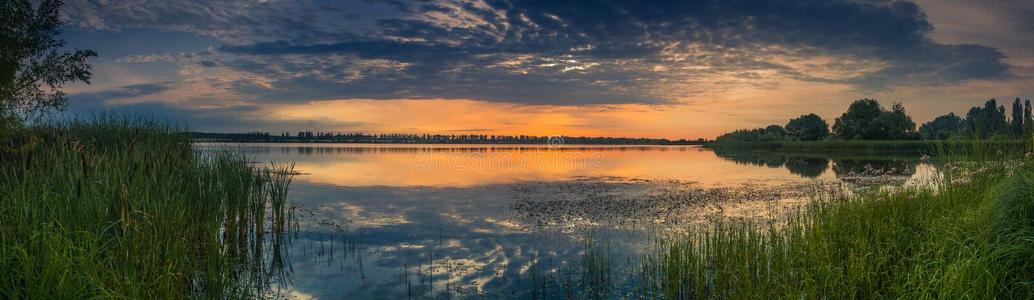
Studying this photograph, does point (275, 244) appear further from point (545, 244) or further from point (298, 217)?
point (545, 244)

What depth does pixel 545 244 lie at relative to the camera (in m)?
12.4

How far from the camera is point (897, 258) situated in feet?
27.8

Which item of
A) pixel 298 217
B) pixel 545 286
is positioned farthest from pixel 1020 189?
pixel 298 217

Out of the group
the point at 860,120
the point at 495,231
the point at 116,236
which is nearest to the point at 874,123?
the point at 860,120

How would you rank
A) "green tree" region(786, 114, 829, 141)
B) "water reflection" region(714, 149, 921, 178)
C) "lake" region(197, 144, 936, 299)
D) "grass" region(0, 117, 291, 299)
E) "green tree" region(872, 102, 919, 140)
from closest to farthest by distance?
"grass" region(0, 117, 291, 299), "lake" region(197, 144, 936, 299), "water reflection" region(714, 149, 921, 178), "green tree" region(872, 102, 919, 140), "green tree" region(786, 114, 829, 141)

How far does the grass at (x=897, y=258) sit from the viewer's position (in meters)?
6.46

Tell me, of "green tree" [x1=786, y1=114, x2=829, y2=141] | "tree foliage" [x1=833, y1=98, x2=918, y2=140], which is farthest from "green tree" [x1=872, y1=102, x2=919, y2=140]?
"green tree" [x1=786, y1=114, x2=829, y2=141]

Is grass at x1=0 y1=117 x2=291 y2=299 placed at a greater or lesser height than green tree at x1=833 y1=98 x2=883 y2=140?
lesser

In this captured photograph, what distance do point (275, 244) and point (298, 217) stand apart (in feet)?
13.1

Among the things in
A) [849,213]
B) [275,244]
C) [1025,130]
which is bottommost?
[275,244]

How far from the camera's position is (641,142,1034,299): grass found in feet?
21.2
